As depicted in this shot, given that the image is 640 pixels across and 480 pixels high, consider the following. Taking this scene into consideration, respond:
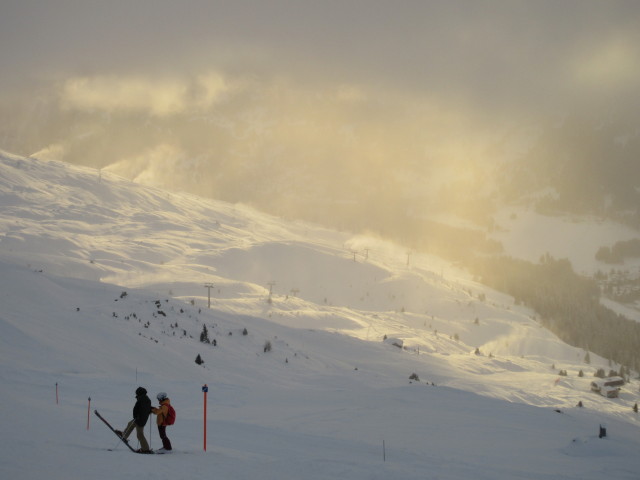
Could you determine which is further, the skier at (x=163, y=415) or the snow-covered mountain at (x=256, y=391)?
the snow-covered mountain at (x=256, y=391)

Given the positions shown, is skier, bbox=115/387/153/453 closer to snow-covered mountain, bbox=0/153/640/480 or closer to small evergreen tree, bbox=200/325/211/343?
snow-covered mountain, bbox=0/153/640/480

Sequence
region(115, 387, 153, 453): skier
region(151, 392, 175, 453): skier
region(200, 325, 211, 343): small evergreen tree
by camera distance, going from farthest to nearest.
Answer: region(200, 325, 211, 343): small evergreen tree → region(151, 392, 175, 453): skier → region(115, 387, 153, 453): skier

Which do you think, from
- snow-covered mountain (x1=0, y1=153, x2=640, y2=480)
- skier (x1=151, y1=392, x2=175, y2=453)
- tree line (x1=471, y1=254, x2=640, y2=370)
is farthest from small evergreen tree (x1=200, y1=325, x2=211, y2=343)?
tree line (x1=471, y1=254, x2=640, y2=370)

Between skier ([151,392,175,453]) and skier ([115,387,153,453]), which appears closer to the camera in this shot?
skier ([115,387,153,453])

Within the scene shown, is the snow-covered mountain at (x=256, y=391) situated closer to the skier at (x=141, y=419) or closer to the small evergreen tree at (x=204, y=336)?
the skier at (x=141, y=419)

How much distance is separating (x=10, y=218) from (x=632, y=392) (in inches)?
4312

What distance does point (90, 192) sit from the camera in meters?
133

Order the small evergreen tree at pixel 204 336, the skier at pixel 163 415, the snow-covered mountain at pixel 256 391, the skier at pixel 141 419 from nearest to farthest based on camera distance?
the skier at pixel 141 419, the skier at pixel 163 415, the snow-covered mountain at pixel 256 391, the small evergreen tree at pixel 204 336

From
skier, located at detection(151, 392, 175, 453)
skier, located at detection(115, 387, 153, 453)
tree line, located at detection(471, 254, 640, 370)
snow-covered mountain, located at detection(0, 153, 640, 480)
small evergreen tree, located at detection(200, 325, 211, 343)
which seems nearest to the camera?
skier, located at detection(115, 387, 153, 453)

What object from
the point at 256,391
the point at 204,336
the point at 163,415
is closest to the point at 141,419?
the point at 163,415

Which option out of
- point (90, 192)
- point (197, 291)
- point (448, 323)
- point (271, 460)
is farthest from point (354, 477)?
point (90, 192)

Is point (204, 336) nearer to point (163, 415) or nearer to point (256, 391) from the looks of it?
point (256, 391)

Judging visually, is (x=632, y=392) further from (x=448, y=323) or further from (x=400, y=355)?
(x=448, y=323)

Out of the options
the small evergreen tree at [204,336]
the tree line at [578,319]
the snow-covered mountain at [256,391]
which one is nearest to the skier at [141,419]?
the snow-covered mountain at [256,391]
